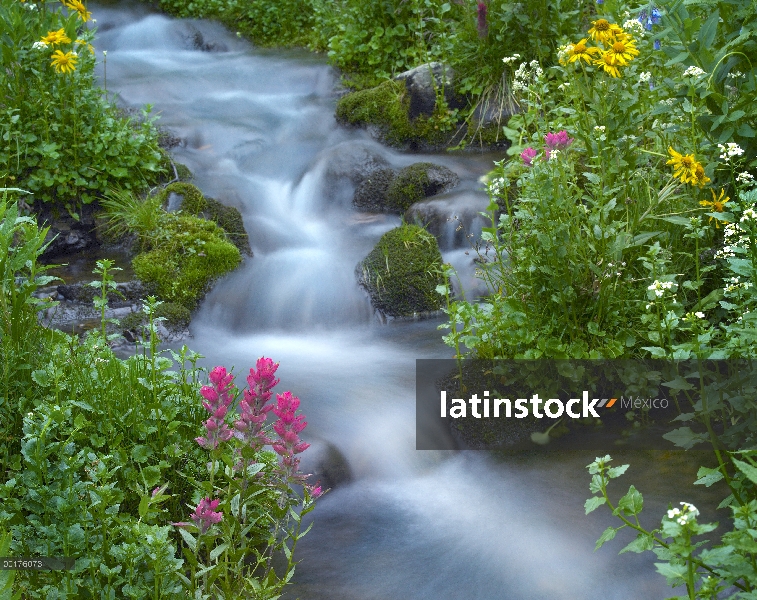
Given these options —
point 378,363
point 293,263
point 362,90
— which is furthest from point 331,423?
point 362,90

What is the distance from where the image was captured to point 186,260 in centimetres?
582

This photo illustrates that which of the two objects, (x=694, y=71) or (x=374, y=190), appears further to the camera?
(x=374, y=190)

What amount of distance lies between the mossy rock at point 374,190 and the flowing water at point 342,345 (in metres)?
0.14

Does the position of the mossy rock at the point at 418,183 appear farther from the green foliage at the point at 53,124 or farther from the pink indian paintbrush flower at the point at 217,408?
the pink indian paintbrush flower at the point at 217,408

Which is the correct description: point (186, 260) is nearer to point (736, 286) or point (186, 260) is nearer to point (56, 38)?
point (56, 38)

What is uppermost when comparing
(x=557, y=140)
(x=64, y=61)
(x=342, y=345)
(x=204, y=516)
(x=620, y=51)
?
(x=64, y=61)

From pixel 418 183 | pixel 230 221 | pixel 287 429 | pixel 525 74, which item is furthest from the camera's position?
pixel 418 183

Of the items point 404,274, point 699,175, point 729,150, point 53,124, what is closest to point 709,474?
point 699,175

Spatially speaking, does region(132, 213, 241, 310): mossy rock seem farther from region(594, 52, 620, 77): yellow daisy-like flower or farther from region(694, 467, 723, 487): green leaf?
region(694, 467, 723, 487): green leaf

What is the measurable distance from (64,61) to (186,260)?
1749 mm

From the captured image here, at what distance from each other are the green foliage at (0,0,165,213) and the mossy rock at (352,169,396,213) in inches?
71.5

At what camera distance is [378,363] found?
16.3ft

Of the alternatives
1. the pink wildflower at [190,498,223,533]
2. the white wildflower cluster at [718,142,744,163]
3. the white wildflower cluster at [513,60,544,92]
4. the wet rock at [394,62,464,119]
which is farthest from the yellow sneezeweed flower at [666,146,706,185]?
the wet rock at [394,62,464,119]

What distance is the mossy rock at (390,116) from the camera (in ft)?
24.7
